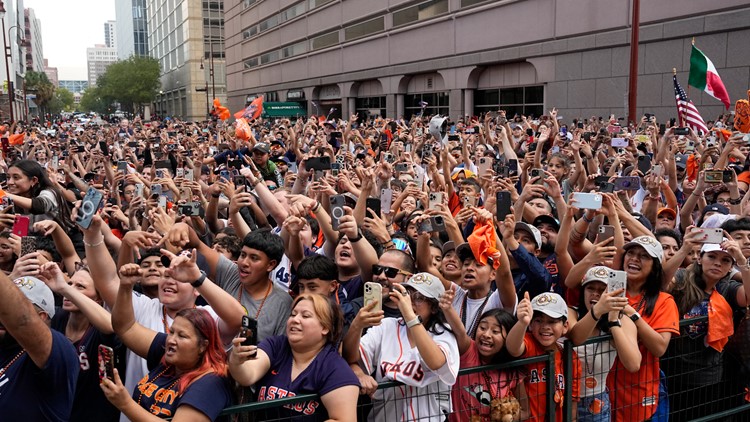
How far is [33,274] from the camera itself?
368 cm

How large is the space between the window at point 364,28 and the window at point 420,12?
1938 mm

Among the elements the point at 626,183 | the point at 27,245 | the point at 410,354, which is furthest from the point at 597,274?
the point at 27,245

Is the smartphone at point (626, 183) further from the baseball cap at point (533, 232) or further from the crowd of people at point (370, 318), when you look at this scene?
the baseball cap at point (533, 232)

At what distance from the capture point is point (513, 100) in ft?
96.4

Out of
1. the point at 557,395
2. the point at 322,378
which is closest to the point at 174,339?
the point at 322,378

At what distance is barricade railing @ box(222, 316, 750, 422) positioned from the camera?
3.16m

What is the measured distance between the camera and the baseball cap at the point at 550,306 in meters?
3.71

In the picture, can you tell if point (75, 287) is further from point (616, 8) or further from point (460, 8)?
point (460, 8)

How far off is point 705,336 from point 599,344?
1.04 metres

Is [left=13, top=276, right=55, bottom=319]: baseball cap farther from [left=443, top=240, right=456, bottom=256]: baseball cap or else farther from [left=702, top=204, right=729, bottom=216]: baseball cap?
[left=702, top=204, right=729, bottom=216]: baseball cap

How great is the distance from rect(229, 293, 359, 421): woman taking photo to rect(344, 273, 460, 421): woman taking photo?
15 centimetres

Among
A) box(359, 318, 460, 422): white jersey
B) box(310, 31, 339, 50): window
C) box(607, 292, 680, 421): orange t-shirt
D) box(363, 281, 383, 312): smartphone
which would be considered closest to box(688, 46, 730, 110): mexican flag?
box(607, 292, 680, 421): orange t-shirt

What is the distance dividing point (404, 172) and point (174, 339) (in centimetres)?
555

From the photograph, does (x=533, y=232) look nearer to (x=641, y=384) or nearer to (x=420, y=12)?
(x=641, y=384)
